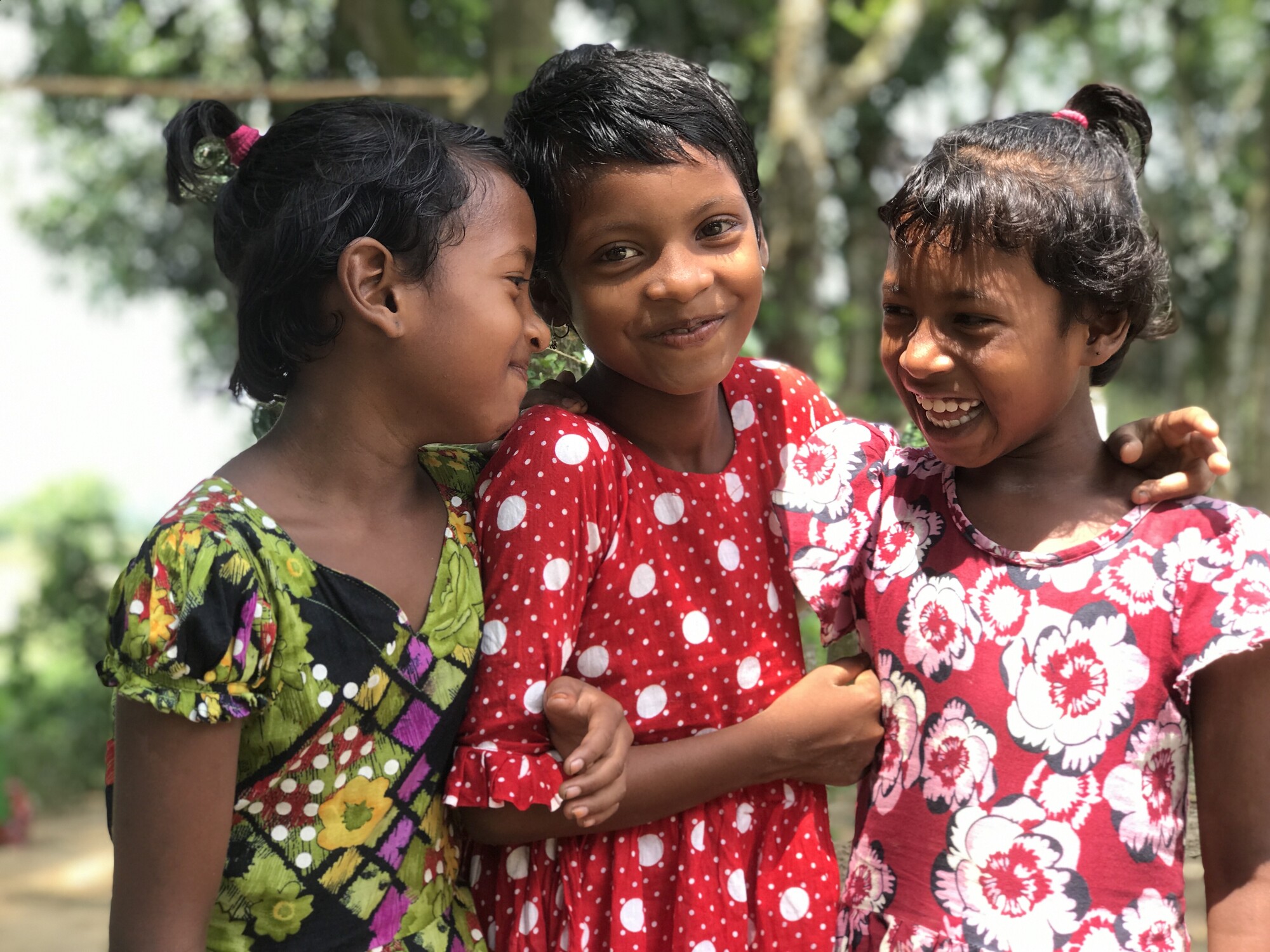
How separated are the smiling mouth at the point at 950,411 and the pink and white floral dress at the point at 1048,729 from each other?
0.14 m

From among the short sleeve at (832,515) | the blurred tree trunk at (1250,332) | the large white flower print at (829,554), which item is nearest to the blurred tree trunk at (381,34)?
the short sleeve at (832,515)

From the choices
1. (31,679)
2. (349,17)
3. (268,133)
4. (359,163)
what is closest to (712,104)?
(359,163)

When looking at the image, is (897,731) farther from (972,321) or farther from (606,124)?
(606,124)

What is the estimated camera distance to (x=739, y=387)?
77.9 inches

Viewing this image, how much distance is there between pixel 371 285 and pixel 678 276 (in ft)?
1.34

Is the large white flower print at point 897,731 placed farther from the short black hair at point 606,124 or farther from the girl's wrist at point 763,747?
the short black hair at point 606,124

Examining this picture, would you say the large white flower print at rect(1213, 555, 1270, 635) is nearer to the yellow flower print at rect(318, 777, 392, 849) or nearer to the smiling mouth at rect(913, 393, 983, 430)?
the smiling mouth at rect(913, 393, 983, 430)

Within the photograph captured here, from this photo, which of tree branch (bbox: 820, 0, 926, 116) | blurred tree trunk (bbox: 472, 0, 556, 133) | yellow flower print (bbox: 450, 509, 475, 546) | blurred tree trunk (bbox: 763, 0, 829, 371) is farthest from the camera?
tree branch (bbox: 820, 0, 926, 116)

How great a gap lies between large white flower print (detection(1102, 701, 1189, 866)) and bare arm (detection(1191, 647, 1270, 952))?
0.03 m

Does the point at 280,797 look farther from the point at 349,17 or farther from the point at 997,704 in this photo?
the point at 349,17

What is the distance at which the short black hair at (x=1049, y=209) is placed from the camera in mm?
1566

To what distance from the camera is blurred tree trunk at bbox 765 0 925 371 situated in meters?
6.56

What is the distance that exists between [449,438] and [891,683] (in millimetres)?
689

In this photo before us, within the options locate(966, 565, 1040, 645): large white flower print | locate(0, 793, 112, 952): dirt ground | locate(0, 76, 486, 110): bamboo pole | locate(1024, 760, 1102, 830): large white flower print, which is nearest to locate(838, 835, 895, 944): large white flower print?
locate(1024, 760, 1102, 830): large white flower print
